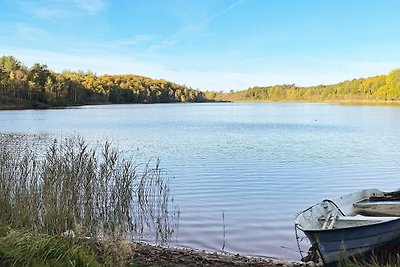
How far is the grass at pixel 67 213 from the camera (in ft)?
17.3

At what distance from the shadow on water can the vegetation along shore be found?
82.9 metres

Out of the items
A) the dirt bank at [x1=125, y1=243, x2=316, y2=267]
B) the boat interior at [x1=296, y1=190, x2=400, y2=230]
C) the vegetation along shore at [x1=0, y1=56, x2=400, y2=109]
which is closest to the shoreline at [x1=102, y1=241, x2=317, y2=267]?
the dirt bank at [x1=125, y1=243, x2=316, y2=267]

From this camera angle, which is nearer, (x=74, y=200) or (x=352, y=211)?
(x=74, y=200)

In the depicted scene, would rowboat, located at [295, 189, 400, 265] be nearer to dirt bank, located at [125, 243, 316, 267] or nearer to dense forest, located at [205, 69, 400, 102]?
dirt bank, located at [125, 243, 316, 267]

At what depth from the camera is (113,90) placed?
14325 centimetres

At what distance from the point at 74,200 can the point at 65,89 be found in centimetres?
10223

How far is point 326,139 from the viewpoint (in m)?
30.4

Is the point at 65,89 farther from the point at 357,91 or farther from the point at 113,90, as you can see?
the point at 357,91

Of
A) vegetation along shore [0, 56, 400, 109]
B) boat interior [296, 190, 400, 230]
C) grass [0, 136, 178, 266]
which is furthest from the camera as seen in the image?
vegetation along shore [0, 56, 400, 109]

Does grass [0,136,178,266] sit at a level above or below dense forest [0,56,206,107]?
below

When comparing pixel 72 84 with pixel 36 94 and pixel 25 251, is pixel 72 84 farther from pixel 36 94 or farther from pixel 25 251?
pixel 25 251

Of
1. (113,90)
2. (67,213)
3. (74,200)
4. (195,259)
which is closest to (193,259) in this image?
(195,259)

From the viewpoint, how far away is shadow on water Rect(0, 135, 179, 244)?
742cm

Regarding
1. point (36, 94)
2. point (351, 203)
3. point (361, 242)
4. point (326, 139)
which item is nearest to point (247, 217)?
point (351, 203)
